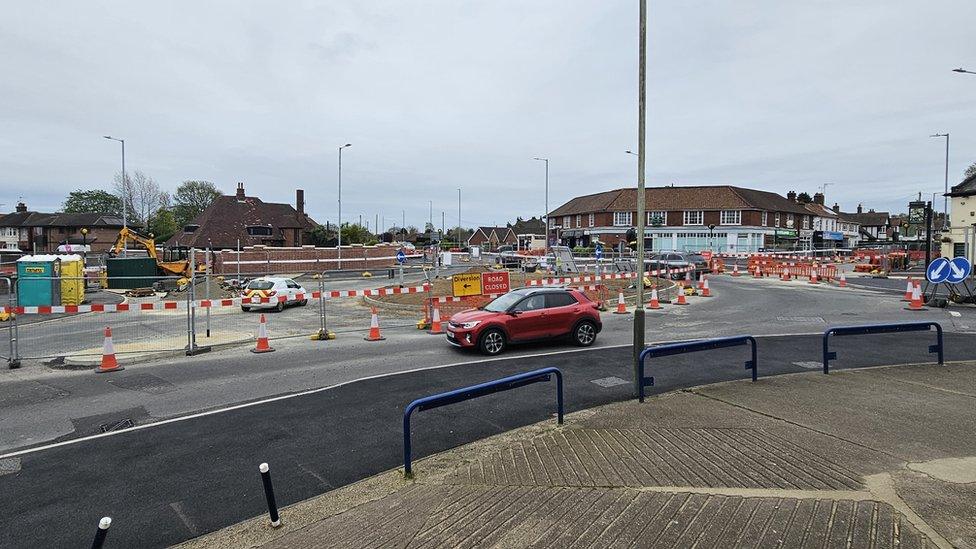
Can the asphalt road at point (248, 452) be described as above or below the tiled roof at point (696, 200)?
below

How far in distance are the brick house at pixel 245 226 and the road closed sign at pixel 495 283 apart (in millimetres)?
46670

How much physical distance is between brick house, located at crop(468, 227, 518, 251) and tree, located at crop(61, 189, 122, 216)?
63936mm

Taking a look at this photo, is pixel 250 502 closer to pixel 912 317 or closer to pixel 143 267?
pixel 912 317

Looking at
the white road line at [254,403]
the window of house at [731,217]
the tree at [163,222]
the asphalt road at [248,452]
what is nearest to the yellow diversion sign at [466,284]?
the white road line at [254,403]

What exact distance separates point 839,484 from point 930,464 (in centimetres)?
122

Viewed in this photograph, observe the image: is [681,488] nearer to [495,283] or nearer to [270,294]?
[495,283]

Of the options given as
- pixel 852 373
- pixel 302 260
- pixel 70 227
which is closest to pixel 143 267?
pixel 302 260

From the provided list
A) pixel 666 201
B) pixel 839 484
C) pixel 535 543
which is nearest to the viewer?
pixel 535 543

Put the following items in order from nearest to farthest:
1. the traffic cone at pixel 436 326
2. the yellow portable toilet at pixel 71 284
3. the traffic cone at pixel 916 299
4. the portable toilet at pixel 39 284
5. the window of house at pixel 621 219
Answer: the traffic cone at pixel 436 326
the traffic cone at pixel 916 299
the portable toilet at pixel 39 284
the yellow portable toilet at pixel 71 284
the window of house at pixel 621 219

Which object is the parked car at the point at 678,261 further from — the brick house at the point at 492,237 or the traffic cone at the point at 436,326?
the brick house at the point at 492,237

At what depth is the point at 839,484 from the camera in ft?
17.1

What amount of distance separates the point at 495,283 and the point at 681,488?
40.5ft

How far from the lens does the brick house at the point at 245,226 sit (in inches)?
2298

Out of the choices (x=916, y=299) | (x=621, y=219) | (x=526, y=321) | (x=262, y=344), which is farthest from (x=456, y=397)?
(x=621, y=219)
